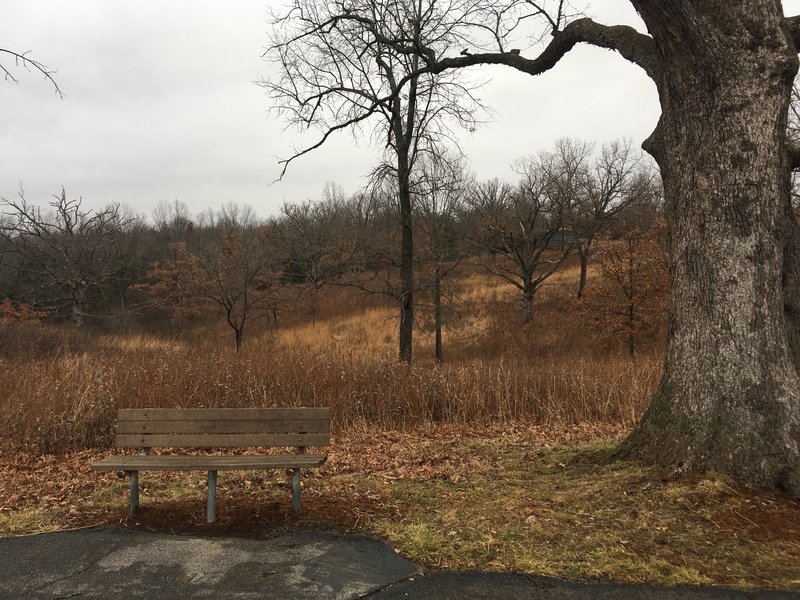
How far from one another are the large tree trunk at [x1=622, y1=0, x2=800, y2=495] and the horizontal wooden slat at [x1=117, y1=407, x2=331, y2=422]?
A: 312 cm

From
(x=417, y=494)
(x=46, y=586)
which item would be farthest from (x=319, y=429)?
(x=46, y=586)

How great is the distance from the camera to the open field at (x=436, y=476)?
389cm

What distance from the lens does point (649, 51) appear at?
5.54 m

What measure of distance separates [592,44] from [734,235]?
2837 mm

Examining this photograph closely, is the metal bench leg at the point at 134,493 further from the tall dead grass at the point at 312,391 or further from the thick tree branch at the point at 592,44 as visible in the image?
the thick tree branch at the point at 592,44

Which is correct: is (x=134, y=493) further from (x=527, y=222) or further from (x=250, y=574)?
(x=527, y=222)

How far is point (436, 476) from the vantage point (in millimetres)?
6055

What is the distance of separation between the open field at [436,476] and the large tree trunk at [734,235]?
557 mm

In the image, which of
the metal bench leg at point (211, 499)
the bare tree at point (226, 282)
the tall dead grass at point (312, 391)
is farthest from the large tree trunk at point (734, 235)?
the bare tree at point (226, 282)

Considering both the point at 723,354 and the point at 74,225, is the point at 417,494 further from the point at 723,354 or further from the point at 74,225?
the point at 74,225

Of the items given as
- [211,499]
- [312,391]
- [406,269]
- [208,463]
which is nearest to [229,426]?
[208,463]

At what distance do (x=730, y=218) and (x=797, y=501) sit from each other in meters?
2.20

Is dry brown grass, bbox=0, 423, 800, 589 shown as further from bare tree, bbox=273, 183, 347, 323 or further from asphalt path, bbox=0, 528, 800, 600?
bare tree, bbox=273, 183, 347, 323

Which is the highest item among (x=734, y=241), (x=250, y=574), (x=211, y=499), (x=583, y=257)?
(x=583, y=257)
